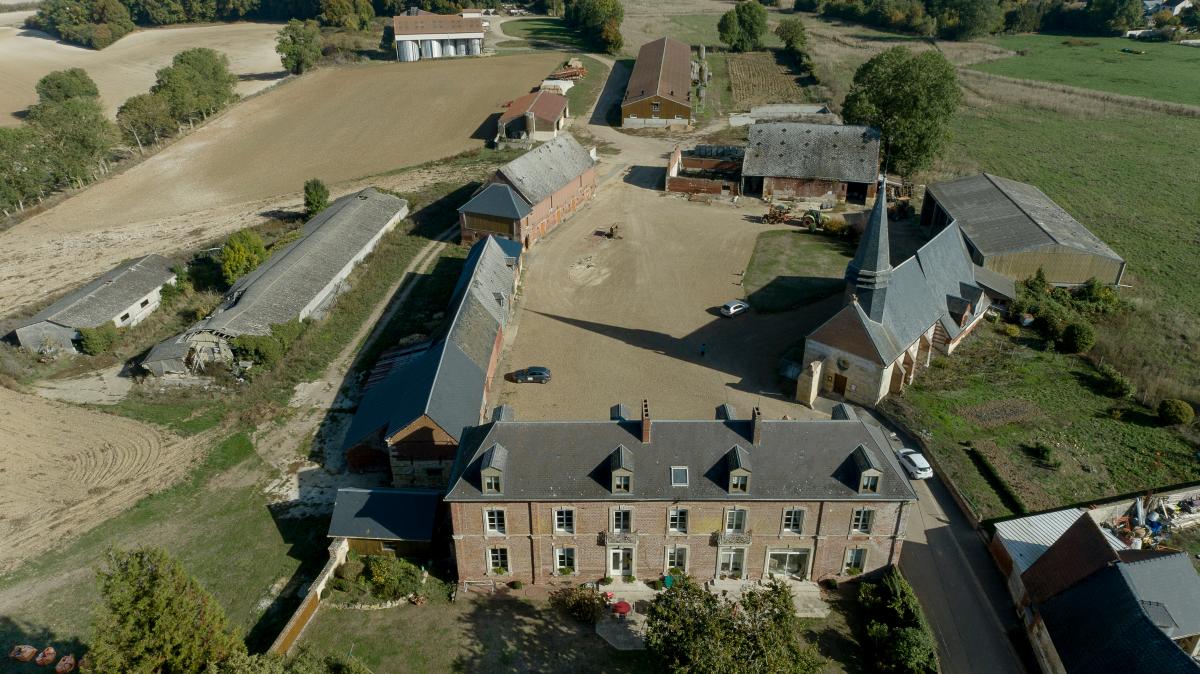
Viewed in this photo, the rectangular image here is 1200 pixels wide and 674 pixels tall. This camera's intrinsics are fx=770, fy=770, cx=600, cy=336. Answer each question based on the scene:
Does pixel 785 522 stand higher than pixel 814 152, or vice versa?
pixel 814 152

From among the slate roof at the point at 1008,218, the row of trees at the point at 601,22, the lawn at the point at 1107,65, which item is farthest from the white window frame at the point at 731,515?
the row of trees at the point at 601,22

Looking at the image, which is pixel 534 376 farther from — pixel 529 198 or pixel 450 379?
pixel 529 198

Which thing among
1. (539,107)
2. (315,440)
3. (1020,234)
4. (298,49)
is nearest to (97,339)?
(315,440)

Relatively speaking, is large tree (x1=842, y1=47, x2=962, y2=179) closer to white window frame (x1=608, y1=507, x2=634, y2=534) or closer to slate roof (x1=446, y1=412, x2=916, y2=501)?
slate roof (x1=446, y1=412, x2=916, y2=501)

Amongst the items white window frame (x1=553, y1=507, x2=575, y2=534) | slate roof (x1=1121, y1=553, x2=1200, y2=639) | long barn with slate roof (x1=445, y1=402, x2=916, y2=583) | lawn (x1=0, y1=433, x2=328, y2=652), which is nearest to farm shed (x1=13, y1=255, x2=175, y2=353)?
lawn (x1=0, y1=433, x2=328, y2=652)

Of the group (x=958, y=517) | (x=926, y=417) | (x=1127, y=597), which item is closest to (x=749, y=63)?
(x=926, y=417)

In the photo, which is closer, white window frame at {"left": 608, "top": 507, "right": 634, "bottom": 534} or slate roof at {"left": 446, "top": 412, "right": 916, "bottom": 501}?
slate roof at {"left": 446, "top": 412, "right": 916, "bottom": 501}

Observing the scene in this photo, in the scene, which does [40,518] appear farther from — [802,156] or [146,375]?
[802,156]
